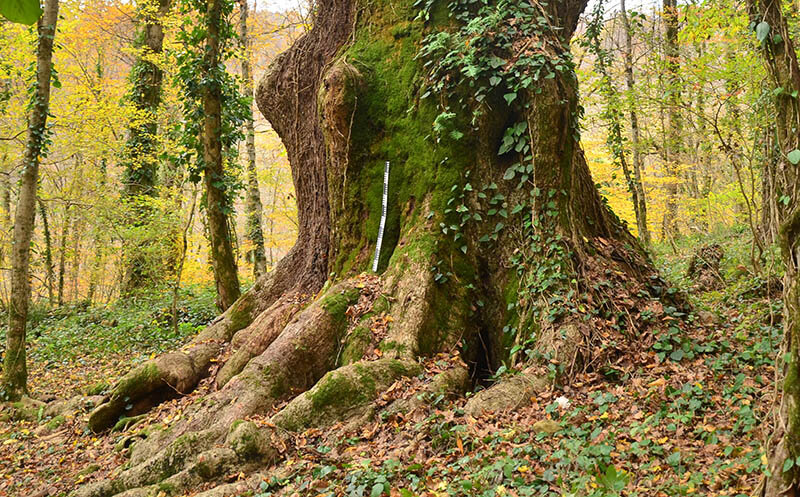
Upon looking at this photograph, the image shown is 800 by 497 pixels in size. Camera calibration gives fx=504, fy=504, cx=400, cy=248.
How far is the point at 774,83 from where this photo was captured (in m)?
2.74

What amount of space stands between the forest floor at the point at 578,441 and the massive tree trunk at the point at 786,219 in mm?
243

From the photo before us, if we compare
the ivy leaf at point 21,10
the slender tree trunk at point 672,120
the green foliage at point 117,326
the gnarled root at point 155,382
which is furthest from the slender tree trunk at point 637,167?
the ivy leaf at point 21,10

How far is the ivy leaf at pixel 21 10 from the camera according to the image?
0.82 m

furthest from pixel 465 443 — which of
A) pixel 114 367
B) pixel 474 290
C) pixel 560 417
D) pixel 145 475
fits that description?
pixel 114 367

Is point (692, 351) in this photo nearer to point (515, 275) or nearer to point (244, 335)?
point (515, 275)

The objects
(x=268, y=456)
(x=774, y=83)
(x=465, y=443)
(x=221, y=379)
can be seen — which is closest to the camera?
(x=774, y=83)

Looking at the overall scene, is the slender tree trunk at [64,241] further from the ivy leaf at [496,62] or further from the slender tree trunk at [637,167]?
the slender tree trunk at [637,167]

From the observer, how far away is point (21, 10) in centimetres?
84

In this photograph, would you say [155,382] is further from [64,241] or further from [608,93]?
[64,241]

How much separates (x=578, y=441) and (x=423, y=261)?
8.19 feet

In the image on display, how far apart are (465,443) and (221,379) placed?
374 cm

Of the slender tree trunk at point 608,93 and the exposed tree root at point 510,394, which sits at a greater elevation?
the slender tree trunk at point 608,93

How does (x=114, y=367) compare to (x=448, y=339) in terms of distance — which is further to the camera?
(x=114, y=367)

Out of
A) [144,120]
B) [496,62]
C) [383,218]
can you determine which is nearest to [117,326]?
[144,120]
